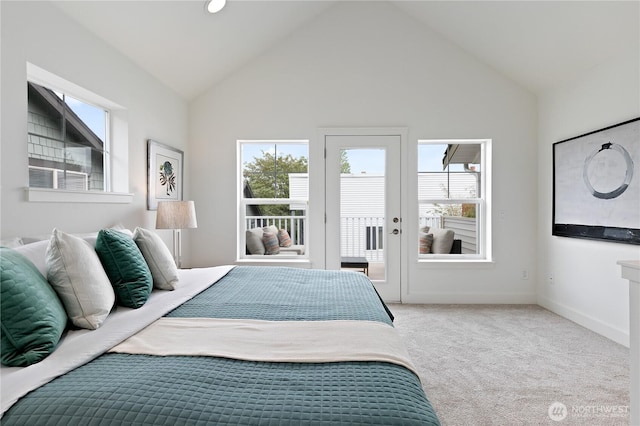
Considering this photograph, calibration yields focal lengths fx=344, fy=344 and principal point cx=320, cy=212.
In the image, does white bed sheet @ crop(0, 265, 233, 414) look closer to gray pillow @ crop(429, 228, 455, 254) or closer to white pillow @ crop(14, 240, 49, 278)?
white pillow @ crop(14, 240, 49, 278)

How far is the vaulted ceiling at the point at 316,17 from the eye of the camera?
2547 mm

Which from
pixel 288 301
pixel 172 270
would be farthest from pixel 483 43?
pixel 172 270

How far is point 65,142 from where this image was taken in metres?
2.35

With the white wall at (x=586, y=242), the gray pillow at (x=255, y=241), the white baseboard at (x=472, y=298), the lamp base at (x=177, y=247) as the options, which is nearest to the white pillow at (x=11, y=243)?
the lamp base at (x=177, y=247)

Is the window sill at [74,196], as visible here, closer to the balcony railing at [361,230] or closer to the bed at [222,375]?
the bed at [222,375]

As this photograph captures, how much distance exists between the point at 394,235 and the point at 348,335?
289 cm

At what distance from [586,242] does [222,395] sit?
3.57 m

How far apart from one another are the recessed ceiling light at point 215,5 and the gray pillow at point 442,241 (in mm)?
3177

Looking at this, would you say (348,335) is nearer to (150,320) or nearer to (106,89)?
(150,320)

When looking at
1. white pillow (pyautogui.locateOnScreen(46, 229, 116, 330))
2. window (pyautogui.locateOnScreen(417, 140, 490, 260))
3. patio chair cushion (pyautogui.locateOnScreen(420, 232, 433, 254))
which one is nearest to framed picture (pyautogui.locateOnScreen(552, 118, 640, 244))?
window (pyautogui.locateOnScreen(417, 140, 490, 260))

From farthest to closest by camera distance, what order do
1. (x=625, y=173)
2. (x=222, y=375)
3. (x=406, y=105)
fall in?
(x=406, y=105) < (x=625, y=173) < (x=222, y=375)

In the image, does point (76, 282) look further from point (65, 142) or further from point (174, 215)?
point (174, 215)

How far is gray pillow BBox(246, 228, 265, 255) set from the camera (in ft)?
13.7

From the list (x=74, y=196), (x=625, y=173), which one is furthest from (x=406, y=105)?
(x=74, y=196)
